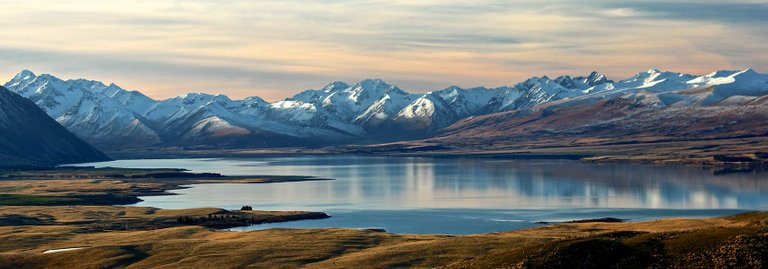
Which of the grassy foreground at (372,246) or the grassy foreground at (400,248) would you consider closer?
the grassy foreground at (400,248)

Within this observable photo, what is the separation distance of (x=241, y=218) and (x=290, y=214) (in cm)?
1171

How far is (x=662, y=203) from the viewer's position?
188000 mm

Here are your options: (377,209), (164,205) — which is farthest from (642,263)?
(164,205)

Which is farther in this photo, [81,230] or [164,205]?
[164,205]

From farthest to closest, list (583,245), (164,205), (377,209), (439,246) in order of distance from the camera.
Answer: (164,205) < (377,209) < (439,246) < (583,245)

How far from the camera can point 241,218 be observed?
6191 inches

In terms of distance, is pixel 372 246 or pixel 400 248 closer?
pixel 400 248

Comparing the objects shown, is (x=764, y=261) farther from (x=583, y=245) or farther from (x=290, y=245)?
(x=290, y=245)

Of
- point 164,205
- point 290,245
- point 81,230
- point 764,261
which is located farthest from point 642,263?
point 164,205

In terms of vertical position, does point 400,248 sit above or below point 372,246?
above

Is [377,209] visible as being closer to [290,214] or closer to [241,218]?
[290,214]

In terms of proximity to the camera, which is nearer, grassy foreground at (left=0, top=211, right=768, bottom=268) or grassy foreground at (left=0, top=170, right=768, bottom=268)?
grassy foreground at (left=0, top=211, right=768, bottom=268)

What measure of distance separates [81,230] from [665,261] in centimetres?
8562

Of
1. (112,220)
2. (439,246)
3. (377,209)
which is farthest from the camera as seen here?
(377,209)
